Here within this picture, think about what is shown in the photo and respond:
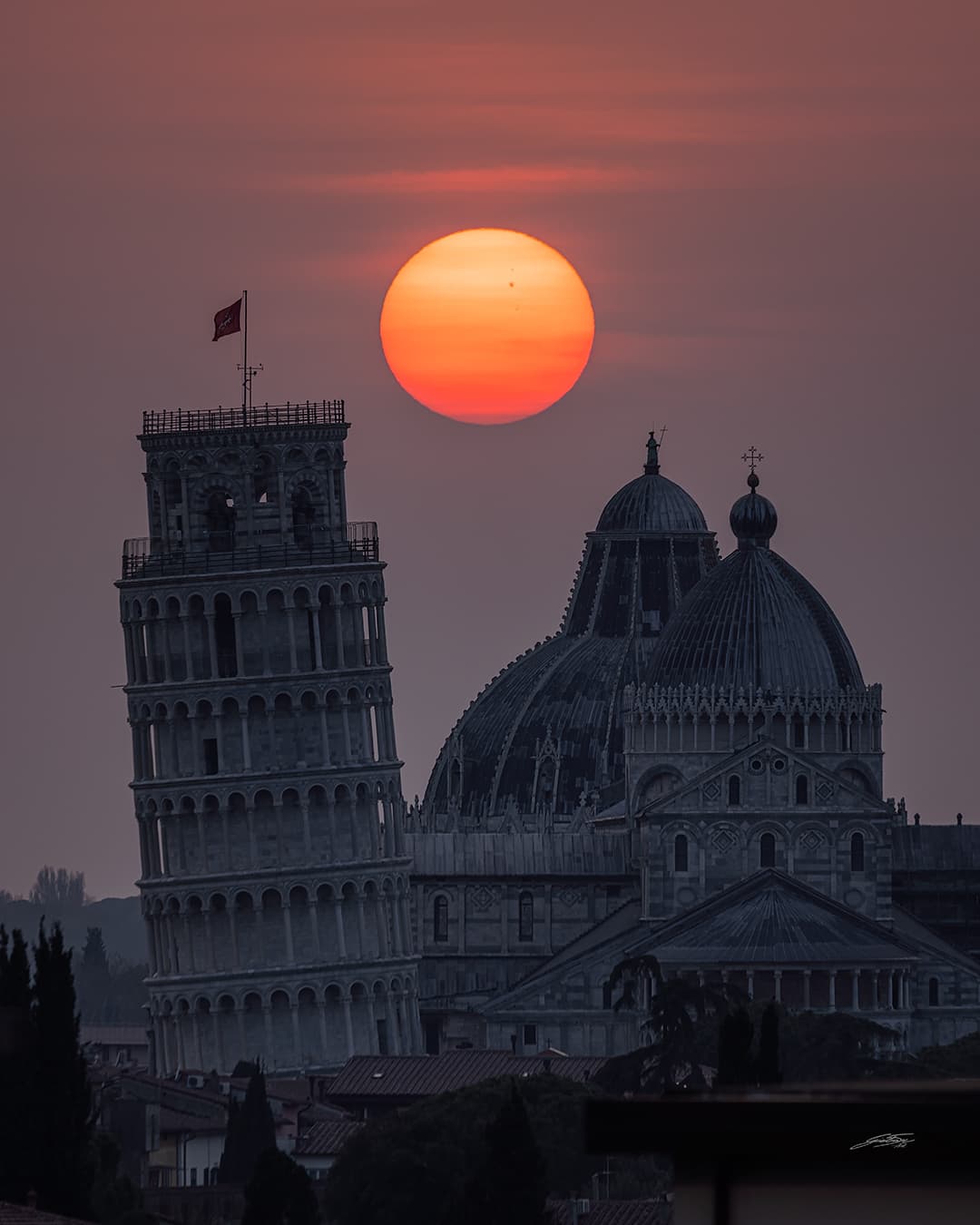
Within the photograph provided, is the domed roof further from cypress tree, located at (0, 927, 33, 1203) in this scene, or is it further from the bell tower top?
cypress tree, located at (0, 927, 33, 1203)

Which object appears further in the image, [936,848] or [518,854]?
[518,854]

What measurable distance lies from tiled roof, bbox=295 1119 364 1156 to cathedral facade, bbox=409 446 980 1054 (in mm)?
28343

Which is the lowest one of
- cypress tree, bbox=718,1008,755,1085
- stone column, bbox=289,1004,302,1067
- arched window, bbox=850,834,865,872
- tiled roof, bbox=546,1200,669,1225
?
tiled roof, bbox=546,1200,669,1225

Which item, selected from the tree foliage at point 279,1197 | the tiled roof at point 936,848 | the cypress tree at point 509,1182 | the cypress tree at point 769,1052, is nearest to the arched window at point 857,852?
the tiled roof at point 936,848

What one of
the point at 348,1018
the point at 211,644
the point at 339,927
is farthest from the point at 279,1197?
the point at 211,644

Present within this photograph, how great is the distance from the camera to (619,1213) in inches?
3703

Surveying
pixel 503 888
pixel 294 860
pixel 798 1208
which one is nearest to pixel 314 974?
pixel 294 860

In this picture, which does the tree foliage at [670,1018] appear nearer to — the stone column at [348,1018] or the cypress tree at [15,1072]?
the stone column at [348,1018]

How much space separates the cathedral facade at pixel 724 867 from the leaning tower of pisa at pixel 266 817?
6.69 meters

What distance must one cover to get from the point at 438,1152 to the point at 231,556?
66.2m

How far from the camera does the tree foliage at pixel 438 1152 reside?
104m

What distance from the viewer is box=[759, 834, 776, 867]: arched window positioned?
170375 millimetres

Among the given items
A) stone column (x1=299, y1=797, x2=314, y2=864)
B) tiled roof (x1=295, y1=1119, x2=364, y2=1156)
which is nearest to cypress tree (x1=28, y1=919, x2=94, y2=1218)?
tiled roof (x1=295, y1=1119, x2=364, y2=1156)

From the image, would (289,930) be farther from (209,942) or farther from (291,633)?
(291,633)
